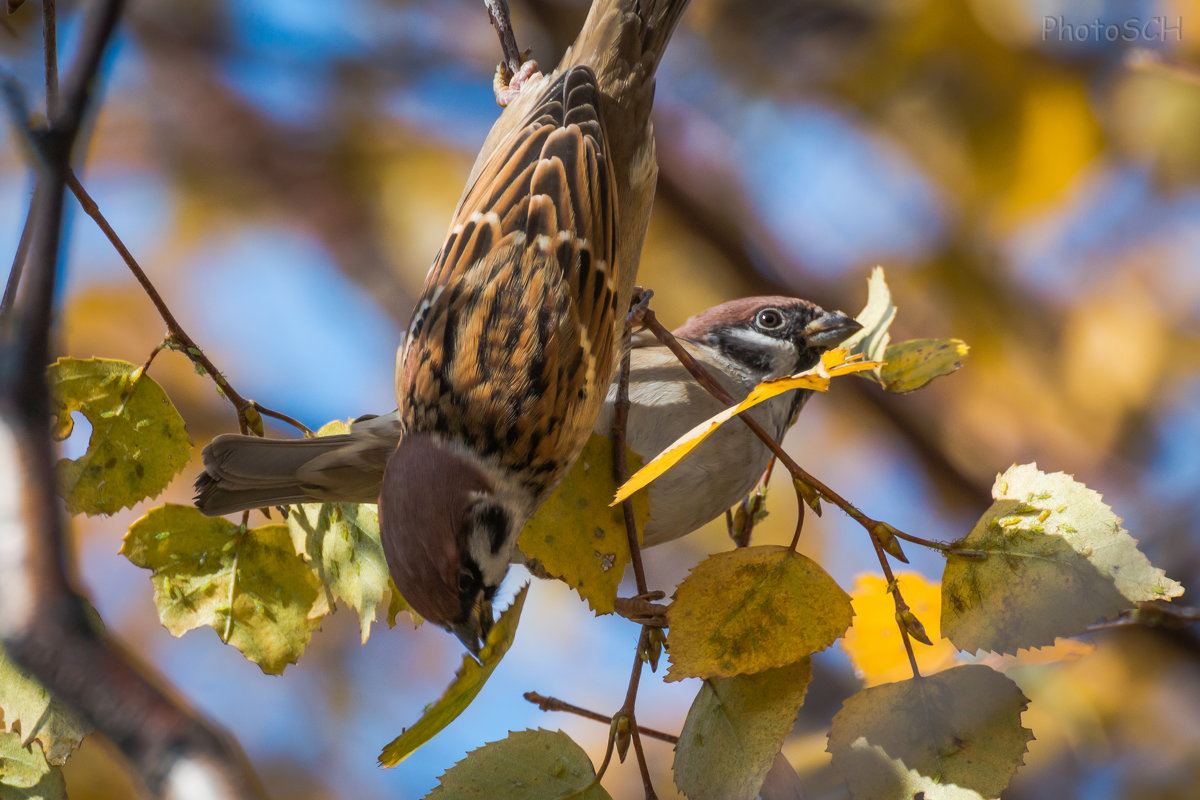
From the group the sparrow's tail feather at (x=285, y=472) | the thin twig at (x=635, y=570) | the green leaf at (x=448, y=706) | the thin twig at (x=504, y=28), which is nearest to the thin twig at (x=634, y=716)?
the thin twig at (x=635, y=570)

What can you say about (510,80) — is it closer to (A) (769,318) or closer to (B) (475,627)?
(A) (769,318)

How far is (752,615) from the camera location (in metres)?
0.99

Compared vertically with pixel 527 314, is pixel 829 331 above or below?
below

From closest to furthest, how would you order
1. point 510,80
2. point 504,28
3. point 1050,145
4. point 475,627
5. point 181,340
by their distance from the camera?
point 181,340
point 475,627
point 504,28
point 510,80
point 1050,145

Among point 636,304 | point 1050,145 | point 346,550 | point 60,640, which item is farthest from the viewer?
point 1050,145

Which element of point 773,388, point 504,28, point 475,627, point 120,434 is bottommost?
point 475,627

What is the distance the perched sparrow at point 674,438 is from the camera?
1313 mm

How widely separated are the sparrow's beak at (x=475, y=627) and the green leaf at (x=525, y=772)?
1.01 feet

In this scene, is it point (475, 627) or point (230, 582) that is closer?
point (230, 582)

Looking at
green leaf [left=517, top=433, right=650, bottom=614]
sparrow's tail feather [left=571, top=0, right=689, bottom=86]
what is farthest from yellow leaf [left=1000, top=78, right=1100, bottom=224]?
green leaf [left=517, top=433, right=650, bottom=614]

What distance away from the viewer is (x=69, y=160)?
359 mm

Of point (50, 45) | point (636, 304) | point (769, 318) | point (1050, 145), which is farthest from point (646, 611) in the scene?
point (1050, 145)

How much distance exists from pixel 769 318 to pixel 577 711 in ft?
3.46

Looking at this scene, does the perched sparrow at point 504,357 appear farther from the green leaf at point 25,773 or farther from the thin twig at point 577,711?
the green leaf at point 25,773
